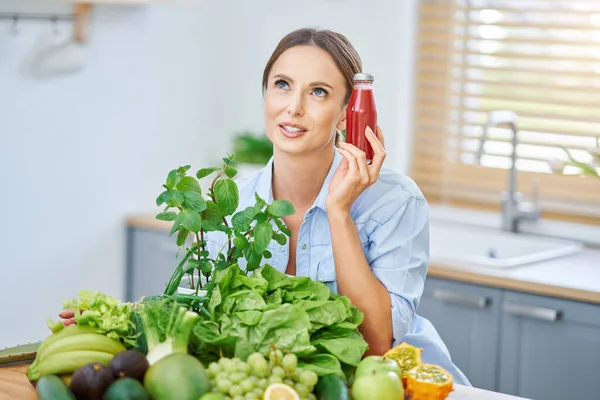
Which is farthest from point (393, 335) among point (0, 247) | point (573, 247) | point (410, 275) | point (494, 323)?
point (0, 247)

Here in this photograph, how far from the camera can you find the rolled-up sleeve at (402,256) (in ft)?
6.55

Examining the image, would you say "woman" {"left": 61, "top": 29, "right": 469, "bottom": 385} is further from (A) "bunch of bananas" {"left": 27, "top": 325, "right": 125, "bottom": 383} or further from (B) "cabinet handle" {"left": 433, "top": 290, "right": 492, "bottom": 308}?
(B) "cabinet handle" {"left": 433, "top": 290, "right": 492, "bottom": 308}

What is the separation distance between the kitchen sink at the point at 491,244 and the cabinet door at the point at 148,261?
96 cm

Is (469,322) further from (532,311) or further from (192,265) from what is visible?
(192,265)

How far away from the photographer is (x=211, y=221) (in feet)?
5.97

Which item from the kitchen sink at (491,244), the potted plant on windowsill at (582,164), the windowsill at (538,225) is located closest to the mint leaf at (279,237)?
the kitchen sink at (491,244)

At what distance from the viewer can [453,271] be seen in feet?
9.55

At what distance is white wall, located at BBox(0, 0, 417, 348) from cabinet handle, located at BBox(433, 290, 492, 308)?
103 cm

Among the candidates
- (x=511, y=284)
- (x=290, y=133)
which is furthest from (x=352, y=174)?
(x=511, y=284)

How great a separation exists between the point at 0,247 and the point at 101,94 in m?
0.67

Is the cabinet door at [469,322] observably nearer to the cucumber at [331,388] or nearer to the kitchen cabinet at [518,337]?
the kitchen cabinet at [518,337]

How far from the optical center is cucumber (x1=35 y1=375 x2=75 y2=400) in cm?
151

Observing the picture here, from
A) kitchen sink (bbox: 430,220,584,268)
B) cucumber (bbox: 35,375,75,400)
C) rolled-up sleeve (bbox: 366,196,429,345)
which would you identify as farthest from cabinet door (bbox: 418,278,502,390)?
cucumber (bbox: 35,375,75,400)

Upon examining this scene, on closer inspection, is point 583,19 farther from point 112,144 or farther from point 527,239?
point 112,144
